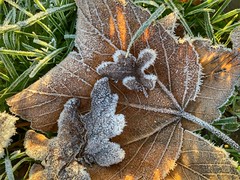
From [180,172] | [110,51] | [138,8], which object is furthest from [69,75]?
[180,172]

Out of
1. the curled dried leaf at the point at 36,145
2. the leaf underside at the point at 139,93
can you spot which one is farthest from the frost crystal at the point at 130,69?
the curled dried leaf at the point at 36,145

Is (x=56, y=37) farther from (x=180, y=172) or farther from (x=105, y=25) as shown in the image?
(x=180, y=172)

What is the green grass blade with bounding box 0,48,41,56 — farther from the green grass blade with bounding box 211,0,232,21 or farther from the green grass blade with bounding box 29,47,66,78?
the green grass blade with bounding box 211,0,232,21

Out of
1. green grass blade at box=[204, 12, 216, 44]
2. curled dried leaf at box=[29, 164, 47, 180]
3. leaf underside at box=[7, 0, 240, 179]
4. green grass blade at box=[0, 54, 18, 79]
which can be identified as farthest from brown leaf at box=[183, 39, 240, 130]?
green grass blade at box=[0, 54, 18, 79]

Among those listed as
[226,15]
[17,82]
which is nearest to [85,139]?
[17,82]

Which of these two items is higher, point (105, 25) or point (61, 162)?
point (105, 25)

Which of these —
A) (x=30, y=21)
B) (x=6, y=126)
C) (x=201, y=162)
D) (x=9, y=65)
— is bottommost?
(x=201, y=162)

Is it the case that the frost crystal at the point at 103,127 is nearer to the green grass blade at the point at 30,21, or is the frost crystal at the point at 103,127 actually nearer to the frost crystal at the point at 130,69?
the frost crystal at the point at 130,69

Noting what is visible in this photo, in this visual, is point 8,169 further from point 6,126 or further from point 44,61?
point 44,61
